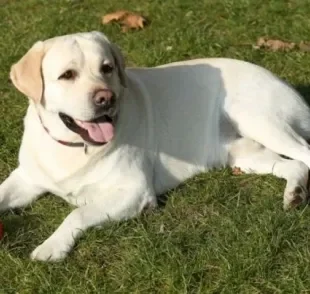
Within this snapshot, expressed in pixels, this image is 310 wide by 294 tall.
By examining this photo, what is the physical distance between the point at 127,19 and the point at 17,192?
301 cm

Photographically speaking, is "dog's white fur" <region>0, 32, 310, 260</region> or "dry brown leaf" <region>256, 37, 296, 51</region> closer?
"dog's white fur" <region>0, 32, 310, 260</region>

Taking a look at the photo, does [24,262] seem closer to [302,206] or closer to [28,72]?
[28,72]

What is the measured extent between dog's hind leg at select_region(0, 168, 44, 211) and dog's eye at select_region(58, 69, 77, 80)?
2.52ft

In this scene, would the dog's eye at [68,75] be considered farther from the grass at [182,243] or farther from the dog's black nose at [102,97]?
the grass at [182,243]

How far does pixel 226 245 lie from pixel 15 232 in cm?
118

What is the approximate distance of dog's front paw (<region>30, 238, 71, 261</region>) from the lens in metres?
4.18

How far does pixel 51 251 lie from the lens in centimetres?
421

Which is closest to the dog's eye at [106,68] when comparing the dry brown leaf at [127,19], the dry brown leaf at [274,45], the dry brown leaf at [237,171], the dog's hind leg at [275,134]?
the dog's hind leg at [275,134]

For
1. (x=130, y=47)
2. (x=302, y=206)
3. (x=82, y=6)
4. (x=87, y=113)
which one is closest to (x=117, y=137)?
(x=87, y=113)

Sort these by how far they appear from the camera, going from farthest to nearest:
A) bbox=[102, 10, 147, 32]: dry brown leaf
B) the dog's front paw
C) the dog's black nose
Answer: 1. bbox=[102, 10, 147, 32]: dry brown leaf
2. the dog's black nose
3. the dog's front paw

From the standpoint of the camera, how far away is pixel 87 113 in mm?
4301

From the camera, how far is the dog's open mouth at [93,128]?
4.43 m

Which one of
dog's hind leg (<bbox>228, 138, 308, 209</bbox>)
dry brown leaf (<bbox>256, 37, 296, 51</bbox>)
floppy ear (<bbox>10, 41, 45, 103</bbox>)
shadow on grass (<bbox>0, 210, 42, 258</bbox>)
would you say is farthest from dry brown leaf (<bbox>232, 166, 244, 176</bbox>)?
dry brown leaf (<bbox>256, 37, 296, 51</bbox>)

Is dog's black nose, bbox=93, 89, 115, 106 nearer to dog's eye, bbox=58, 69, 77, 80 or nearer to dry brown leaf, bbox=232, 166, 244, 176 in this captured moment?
dog's eye, bbox=58, 69, 77, 80
